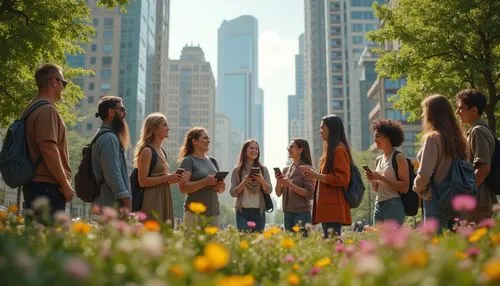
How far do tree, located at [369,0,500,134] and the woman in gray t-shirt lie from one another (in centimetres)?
969

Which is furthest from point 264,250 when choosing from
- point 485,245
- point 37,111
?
point 37,111

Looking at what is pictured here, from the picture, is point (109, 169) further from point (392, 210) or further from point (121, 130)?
point (392, 210)

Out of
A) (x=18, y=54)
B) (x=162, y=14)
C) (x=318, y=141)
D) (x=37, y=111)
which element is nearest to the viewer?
(x=37, y=111)

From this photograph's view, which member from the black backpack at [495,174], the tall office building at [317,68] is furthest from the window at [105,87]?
the black backpack at [495,174]

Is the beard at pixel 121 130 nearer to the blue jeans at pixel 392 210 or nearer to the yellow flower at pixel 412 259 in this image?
the blue jeans at pixel 392 210

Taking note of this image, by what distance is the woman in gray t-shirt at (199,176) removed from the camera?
666 centimetres

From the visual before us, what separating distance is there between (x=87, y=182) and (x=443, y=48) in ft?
40.7

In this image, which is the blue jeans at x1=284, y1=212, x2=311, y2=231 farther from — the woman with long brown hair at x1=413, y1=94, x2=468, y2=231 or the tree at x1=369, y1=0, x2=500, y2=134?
the tree at x1=369, y1=0, x2=500, y2=134

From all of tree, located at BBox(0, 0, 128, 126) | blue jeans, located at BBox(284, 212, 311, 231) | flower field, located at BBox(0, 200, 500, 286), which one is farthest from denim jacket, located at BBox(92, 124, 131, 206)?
tree, located at BBox(0, 0, 128, 126)

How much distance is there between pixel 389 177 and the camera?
243 inches

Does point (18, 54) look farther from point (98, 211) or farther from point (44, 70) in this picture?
point (98, 211)

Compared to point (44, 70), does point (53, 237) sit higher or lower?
lower

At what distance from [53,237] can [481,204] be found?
448 cm

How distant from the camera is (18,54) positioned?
13.1 meters
